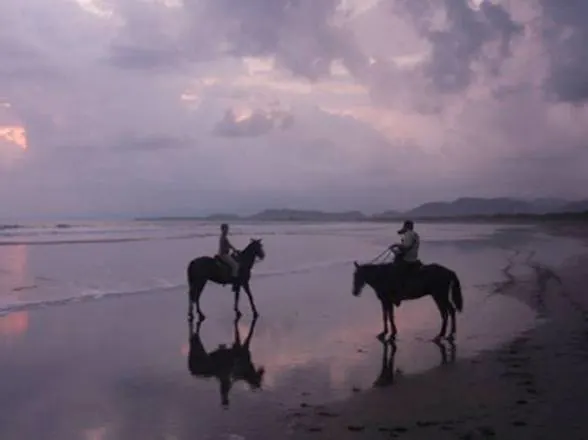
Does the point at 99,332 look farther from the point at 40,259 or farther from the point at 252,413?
the point at 40,259

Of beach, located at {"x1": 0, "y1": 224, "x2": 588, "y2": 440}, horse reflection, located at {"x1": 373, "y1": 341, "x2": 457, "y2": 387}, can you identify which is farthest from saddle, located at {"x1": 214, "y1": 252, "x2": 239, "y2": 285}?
horse reflection, located at {"x1": 373, "y1": 341, "x2": 457, "y2": 387}

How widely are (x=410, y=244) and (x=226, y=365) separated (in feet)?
14.7

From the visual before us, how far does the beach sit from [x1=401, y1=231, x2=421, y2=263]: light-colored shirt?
61.8 inches

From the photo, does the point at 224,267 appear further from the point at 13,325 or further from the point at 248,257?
the point at 13,325

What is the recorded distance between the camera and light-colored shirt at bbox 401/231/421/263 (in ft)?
43.1

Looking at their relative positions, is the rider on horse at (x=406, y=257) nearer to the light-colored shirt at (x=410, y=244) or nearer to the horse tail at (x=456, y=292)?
the light-colored shirt at (x=410, y=244)

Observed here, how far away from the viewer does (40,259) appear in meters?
35.8

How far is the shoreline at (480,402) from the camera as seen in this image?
7242 millimetres

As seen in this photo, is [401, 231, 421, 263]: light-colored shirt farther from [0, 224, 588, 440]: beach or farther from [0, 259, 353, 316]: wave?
[0, 259, 353, 316]: wave

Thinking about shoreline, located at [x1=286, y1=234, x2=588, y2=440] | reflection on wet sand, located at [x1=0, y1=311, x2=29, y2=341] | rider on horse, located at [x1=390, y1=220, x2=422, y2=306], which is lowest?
reflection on wet sand, located at [x1=0, y1=311, x2=29, y2=341]

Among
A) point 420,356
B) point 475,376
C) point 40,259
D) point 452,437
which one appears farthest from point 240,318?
point 40,259

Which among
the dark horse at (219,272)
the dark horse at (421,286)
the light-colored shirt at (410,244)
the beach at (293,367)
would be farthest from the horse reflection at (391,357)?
the dark horse at (219,272)

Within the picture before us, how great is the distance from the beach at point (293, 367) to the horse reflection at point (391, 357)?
0.04 m

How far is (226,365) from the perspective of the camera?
36.1 feet
